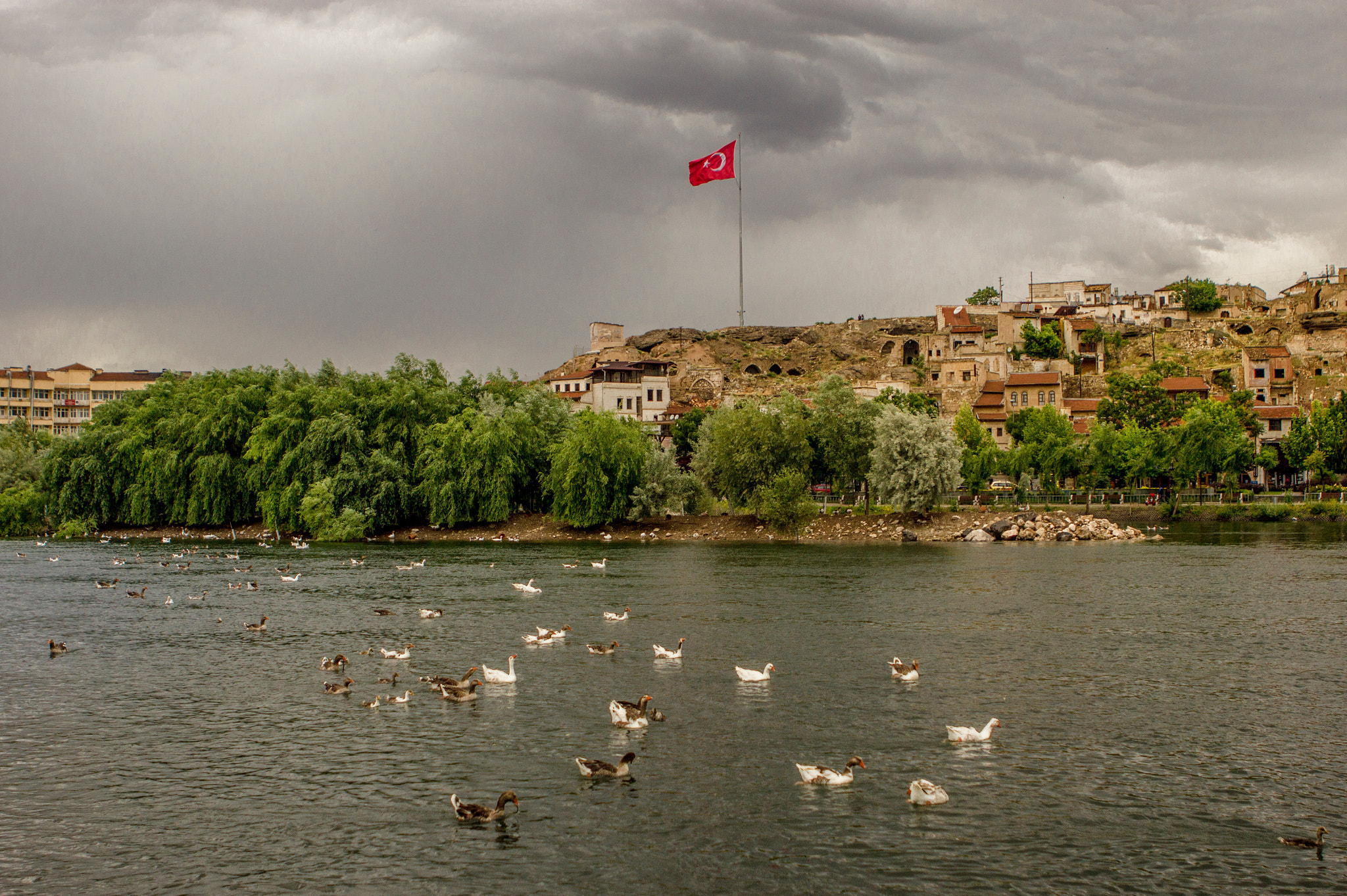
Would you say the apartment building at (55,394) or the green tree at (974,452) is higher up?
the apartment building at (55,394)

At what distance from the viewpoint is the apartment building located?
188 metres

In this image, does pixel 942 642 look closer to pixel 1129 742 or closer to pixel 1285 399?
pixel 1129 742

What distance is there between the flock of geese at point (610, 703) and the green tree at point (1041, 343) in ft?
499

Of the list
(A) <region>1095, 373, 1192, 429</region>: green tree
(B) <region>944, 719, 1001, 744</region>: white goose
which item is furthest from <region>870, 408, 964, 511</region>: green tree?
(B) <region>944, 719, 1001, 744</region>: white goose

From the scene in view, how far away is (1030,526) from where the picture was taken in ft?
286

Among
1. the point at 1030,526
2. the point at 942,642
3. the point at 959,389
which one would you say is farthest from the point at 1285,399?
the point at 942,642

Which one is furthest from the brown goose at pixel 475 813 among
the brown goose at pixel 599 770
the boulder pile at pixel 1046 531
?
the boulder pile at pixel 1046 531

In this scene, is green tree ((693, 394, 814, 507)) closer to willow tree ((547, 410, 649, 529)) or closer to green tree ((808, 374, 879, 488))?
green tree ((808, 374, 879, 488))

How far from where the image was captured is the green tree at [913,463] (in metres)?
86.0

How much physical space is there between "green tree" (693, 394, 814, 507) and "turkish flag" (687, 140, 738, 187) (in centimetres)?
2594

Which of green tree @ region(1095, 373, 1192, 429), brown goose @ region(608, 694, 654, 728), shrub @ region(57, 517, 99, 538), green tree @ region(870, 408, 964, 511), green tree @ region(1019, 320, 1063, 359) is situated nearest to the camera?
brown goose @ region(608, 694, 654, 728)

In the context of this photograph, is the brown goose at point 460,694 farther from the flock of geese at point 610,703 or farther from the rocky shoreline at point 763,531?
the rocky shoreline at point 763,531

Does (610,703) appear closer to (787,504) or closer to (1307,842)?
(1307,842)

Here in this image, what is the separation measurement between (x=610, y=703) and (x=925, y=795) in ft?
31.0
